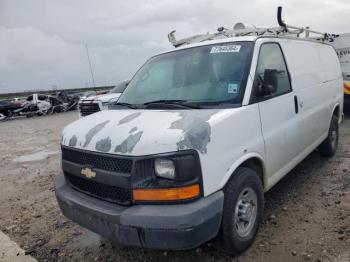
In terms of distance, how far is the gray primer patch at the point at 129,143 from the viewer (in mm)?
2627

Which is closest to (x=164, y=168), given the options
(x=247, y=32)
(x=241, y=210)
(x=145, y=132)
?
(x=145, y=132)

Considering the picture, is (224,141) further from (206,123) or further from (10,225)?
(10,225)

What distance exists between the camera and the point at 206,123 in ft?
8.86

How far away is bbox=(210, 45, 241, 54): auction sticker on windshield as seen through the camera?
357 centimetres

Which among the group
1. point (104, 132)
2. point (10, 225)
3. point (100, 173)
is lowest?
point (10, 225)

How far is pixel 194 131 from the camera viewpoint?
260 centimetres

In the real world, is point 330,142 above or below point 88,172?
below

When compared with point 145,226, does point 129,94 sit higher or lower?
higher

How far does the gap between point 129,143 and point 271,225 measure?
2.05 meters

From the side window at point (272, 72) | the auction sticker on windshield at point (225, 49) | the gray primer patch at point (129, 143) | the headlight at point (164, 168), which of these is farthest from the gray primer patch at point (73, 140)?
the side window at point (272, 72)

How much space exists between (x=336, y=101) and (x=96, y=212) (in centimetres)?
490

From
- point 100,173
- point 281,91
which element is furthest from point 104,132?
point 281,91

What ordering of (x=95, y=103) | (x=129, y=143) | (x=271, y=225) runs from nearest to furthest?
(x=129, y=143)
(x=271, y=225)
(x=95, y=103)

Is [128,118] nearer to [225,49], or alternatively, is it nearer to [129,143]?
[129,143]
